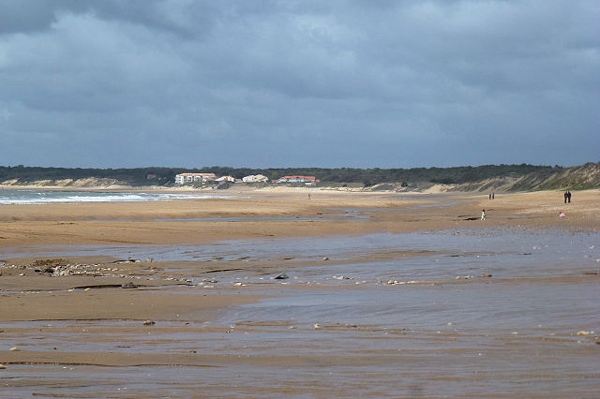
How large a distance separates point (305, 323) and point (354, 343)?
64.4 inches

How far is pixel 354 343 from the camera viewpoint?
7.61 metres

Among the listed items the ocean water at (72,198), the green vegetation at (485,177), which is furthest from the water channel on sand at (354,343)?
the green vegetation at (485,177)

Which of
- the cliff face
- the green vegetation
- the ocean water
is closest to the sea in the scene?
the ocean water

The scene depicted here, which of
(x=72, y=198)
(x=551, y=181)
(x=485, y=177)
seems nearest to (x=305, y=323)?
(x=72, y=198)

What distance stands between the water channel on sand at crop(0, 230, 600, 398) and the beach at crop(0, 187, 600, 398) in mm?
24

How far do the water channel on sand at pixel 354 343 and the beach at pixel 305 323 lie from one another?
2 centimetres

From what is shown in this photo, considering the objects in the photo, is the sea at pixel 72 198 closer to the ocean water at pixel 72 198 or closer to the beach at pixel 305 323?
the ocean water at pixel 72 198

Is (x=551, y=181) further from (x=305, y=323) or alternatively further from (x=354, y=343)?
(x=354, y=343)

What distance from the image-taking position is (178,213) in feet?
147

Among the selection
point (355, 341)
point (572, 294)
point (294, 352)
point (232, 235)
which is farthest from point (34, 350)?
point (232, 235)

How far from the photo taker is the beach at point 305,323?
5852 millimetres

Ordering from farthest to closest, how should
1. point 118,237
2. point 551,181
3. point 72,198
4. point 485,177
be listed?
point 485,177
point 551,181
point 72,198
point 118,237

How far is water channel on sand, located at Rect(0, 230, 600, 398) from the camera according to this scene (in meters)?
5.70

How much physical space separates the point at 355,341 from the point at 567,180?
99552mm
